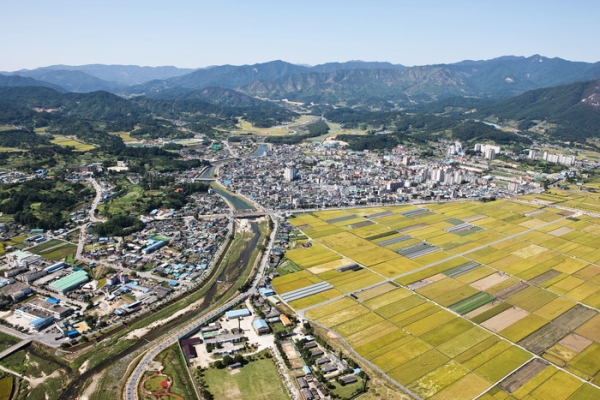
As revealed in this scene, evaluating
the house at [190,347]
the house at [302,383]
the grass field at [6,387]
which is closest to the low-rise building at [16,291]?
the grass field at [6,387]

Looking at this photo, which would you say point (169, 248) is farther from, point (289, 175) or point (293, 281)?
point (289, 175)

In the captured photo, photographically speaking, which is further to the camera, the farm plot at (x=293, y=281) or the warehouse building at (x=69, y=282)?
the farm plot at (x=293, y=281)

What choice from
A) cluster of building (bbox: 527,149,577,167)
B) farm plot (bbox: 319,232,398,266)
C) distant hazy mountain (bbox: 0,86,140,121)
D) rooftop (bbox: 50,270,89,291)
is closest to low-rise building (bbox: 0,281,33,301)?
rooftop (bbox: 50,270,89,291)

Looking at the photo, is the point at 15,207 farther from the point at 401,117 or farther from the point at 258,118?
the point at 401,117

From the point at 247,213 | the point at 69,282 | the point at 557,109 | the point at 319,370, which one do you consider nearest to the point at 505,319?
the point at 319,370

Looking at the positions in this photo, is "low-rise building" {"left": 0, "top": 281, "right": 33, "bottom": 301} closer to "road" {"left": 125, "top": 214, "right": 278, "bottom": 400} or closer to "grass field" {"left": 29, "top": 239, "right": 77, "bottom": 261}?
"grass field" {"left": 29, "top": 239, "right": 77, "bottom": 261}

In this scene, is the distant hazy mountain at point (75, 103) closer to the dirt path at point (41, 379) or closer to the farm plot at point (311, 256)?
the farm plot at point (311, 256)

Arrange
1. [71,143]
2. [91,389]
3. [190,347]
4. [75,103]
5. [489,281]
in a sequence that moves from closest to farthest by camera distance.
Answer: [91,389] < [190,347] < [489,281] < [71,143] < [75,103]
